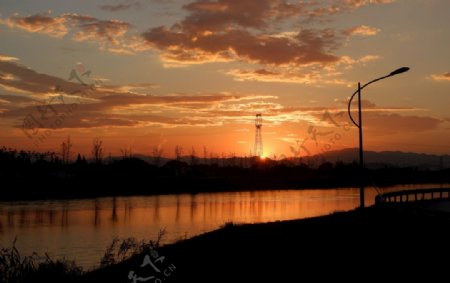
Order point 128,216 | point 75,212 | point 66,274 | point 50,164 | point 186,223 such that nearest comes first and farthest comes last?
point 66,274 < point 186,223 < point 128,216 < point 75,212 < point 50,164

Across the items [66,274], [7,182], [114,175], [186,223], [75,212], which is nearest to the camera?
[66,274]

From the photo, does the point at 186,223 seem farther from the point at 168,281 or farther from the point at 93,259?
the point at 168,281

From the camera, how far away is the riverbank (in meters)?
15.5

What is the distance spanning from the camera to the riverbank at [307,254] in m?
15.5

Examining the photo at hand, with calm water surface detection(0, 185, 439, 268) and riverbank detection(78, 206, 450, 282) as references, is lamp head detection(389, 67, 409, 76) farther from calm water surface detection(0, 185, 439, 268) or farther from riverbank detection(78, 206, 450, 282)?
calm water surface detection(0, 185, 439, 268)

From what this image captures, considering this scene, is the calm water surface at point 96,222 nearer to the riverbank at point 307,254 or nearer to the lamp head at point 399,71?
the riverbank at point 307,254

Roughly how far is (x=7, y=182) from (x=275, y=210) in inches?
2791

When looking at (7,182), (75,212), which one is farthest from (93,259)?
(7,182)

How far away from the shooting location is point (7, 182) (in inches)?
4510

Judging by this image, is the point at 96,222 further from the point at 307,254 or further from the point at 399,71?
the point at 307,254

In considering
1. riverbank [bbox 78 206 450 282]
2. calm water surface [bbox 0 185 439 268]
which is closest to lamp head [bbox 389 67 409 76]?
riverbank [bbox 78 206 450 282]

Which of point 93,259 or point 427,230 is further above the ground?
point 427,230

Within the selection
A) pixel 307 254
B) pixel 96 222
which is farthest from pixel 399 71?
pixel 96 222

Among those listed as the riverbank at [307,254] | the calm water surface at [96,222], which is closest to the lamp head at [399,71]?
the riverbank at [307,254]
